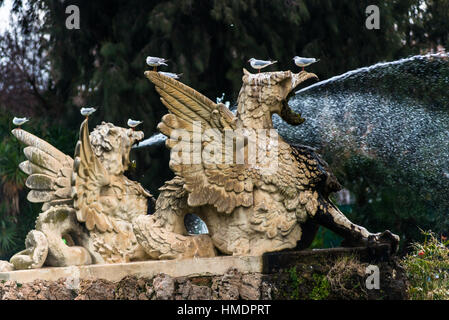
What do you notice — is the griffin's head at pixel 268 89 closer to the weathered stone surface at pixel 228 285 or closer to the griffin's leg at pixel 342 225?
the griffin's leg at pixel 342 225

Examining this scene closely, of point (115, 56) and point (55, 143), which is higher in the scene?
point (115, 56)

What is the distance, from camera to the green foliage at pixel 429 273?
5.62m

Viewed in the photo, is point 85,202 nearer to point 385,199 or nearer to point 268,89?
point 268,89

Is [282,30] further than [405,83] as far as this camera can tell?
Yes

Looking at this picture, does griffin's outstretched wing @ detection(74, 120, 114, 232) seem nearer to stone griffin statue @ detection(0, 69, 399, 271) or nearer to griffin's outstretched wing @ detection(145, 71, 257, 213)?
stone griffin statue @ detection(0, 69, 399, 271)

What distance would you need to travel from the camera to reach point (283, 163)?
5414 millimetres

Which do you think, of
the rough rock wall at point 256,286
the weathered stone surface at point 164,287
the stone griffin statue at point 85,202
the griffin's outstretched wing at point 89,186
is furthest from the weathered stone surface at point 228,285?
the griffin's outstretched wing at point 89,186

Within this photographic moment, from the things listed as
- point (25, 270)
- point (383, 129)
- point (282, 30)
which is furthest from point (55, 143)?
point (25, 270)

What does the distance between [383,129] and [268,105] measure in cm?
305

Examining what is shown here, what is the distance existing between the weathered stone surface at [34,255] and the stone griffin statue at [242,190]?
694mm

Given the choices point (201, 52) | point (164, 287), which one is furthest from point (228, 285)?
point (201, 52)

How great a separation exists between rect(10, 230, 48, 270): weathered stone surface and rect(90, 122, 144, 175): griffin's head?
0.81 m

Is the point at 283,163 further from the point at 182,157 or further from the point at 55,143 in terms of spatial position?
the point at 55,143

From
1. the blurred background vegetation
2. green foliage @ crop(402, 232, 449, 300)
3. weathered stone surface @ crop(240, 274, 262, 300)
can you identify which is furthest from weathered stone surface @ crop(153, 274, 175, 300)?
the blurred background vegetation
